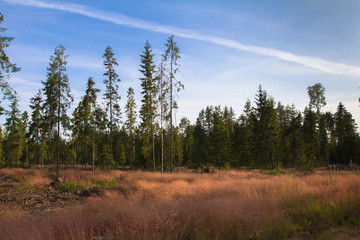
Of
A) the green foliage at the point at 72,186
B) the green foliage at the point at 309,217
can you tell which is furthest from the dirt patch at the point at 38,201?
the green foliage at the point at 309,217

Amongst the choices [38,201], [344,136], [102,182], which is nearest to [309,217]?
[38,201]

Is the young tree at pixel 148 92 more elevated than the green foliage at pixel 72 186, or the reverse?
the young tree at pixel 148 92

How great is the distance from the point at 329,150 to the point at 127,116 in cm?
4230

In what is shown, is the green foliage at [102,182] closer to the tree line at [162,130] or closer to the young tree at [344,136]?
the tree line at [162,130]

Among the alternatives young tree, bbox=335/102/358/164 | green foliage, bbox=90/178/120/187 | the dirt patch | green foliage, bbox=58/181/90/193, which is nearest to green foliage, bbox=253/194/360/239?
the dirt patch

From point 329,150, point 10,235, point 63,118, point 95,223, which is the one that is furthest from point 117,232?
point 329,150

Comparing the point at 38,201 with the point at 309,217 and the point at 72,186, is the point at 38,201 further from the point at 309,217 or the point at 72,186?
the point at 309,217

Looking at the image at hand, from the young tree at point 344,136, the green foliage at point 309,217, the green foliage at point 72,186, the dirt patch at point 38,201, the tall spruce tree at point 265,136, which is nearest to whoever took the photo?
the green foliage at point 309,217

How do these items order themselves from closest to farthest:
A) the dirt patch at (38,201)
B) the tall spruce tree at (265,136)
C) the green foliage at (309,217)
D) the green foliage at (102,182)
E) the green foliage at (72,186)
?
1. the green foliage at (309,217)
2. the dirt patch at (38,201)
3. the green foliage at (72,186)
4. the green foliage at (102,182)
5. the tall spruce tree at (265,136)

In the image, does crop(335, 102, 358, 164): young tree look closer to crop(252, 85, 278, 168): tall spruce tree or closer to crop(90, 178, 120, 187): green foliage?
crop(252, 85, 278, 168): tall spruce tree

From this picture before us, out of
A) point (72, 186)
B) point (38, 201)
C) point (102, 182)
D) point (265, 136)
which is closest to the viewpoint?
point (38, 201)

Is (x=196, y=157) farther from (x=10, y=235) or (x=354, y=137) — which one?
(x=10, y=235)

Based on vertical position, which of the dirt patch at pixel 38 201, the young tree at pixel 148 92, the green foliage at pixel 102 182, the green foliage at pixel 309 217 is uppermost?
the young tree at pixel 148 92

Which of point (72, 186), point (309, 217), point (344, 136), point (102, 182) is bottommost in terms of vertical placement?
point (102, 182)
